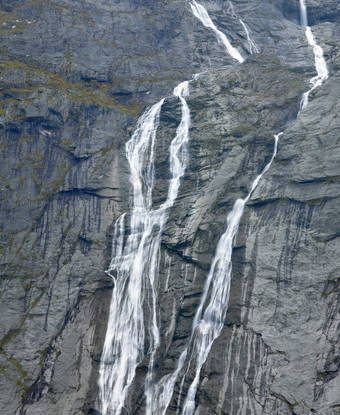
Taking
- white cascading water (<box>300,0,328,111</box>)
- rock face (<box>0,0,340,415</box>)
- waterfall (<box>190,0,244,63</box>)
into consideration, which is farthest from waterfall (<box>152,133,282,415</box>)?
waterfall (<box>190,0,244,63</box>)

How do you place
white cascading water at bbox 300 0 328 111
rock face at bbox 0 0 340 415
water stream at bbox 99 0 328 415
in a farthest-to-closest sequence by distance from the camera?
white cascading water at bbox 300 0 328 111 < water stream at bbox 99 0 328 415 < rock face at bbox 0 0 340 415

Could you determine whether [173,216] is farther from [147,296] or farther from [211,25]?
[211,25]

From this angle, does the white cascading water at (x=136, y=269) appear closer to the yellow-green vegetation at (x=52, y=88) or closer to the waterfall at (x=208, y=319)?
the waterfall at (x=208, y=319)

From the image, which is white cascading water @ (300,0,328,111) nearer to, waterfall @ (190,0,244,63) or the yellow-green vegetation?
waterfall @ (190,0,244,63)

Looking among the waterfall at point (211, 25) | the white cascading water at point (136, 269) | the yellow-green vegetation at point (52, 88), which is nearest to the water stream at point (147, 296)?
the white cascading water at point (136, 269)

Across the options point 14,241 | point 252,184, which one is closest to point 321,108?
point 252,184

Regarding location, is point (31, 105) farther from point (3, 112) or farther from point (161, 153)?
point (161, 153)
